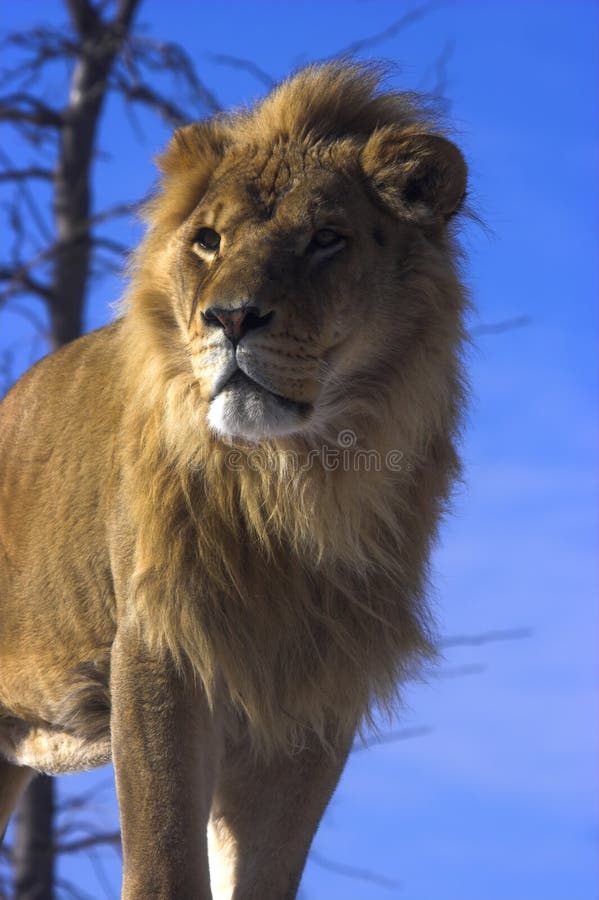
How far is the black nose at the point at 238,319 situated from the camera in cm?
354

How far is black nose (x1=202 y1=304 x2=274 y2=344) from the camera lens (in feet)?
11.6

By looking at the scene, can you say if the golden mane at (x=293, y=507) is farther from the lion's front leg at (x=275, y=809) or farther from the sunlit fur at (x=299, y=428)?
the lion's front leg at (x=275, y=809)

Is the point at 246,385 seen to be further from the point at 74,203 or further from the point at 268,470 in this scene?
the point at 74,203

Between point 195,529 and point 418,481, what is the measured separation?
2.09 feet

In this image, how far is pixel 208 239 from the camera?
398 cm

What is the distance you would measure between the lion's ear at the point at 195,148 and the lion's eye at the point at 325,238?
54cm

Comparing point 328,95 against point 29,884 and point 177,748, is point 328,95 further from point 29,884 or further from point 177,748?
point 29,884

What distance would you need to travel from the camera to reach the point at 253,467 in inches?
155

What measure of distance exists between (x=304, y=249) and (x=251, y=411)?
1.56ft

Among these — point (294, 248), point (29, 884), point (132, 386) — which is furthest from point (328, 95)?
point (29, 884)

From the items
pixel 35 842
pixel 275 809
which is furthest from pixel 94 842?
pixel 275 809

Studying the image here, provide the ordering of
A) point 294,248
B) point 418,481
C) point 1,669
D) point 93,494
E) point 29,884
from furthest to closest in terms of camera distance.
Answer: point 29,884 → point 1,669 → point 93,494 → point 418,481 → point 294,248

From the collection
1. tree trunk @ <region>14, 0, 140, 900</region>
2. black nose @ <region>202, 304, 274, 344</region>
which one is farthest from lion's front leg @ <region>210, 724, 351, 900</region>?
tree trunk @ <region>14, 0, 140, 900</region>

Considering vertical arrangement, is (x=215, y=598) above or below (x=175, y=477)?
A: below
